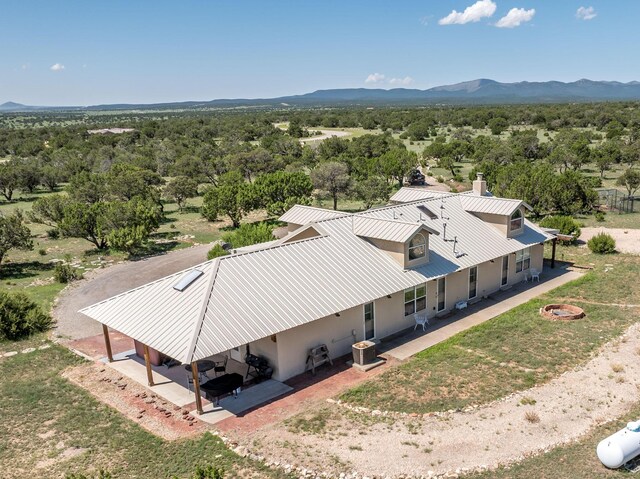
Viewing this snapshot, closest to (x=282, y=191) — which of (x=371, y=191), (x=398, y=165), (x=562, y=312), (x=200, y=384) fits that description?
(x=371, y=191)

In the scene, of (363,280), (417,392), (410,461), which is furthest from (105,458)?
(363,280)

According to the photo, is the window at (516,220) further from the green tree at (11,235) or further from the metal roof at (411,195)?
the green tree at (11,235)

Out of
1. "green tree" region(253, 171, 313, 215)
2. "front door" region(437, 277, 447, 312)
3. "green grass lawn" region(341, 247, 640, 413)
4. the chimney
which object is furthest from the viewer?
"green tree" region(253, 171, 313, 215)

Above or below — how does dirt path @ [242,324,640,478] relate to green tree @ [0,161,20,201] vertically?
below

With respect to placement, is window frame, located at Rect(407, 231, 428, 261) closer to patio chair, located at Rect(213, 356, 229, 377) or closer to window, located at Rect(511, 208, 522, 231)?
window, located at Rect(511, 208, 522, 231)

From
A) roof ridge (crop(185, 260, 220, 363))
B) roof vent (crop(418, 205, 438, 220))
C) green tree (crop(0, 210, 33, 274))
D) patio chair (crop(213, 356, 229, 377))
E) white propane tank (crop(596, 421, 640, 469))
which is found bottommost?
patio chair (crop(213, 356, 229, 377))

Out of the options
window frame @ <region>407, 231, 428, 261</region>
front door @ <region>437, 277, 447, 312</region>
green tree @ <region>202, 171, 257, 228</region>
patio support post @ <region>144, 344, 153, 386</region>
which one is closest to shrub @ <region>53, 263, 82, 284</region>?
green tree @ <region>202, 171, 257, 228</region>

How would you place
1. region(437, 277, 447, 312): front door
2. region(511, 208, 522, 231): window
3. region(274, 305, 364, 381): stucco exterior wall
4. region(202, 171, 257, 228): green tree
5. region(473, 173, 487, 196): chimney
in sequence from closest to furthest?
region(274, 305, 364, 381): stucco exterior wall < region(437, 277, 447, 312): front door < region(511, 208, 522, 231): window < region(473, 173, 487, 196): chimney < region(202, 171, 257, 228): green tree

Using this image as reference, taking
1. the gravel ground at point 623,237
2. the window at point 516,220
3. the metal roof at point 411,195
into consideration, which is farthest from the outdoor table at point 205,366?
the gravel ground at point 623,237
